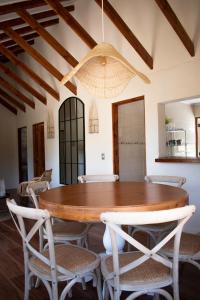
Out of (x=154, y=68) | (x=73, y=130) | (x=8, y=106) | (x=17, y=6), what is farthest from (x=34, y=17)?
(x=8, y=106)

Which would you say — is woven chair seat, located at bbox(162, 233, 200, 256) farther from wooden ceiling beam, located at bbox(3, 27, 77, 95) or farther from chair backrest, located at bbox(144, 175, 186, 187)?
wooden ceiling beam, located at bbox(3, 27, 77, 95)

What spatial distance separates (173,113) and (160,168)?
3818mm

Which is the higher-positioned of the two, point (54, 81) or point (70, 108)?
point (54, 81)

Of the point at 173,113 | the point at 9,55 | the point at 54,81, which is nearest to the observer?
the point at 9,55

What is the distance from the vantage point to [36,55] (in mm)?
5359

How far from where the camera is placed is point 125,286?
145cm

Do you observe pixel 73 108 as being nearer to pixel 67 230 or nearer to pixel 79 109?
pixel 79 109

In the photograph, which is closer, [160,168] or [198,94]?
[198,94]

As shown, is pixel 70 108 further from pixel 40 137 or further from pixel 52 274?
pixel 52 274

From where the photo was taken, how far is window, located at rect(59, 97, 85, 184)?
5.86 meters

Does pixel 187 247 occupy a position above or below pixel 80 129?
below

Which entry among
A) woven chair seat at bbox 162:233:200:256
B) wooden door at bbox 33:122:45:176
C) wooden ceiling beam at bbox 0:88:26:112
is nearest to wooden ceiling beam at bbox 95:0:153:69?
woven chair seat at bbox 162:233:200:256

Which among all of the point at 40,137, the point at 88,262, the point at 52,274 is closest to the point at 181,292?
the point at 88,262

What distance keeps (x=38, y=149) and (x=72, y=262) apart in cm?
629
